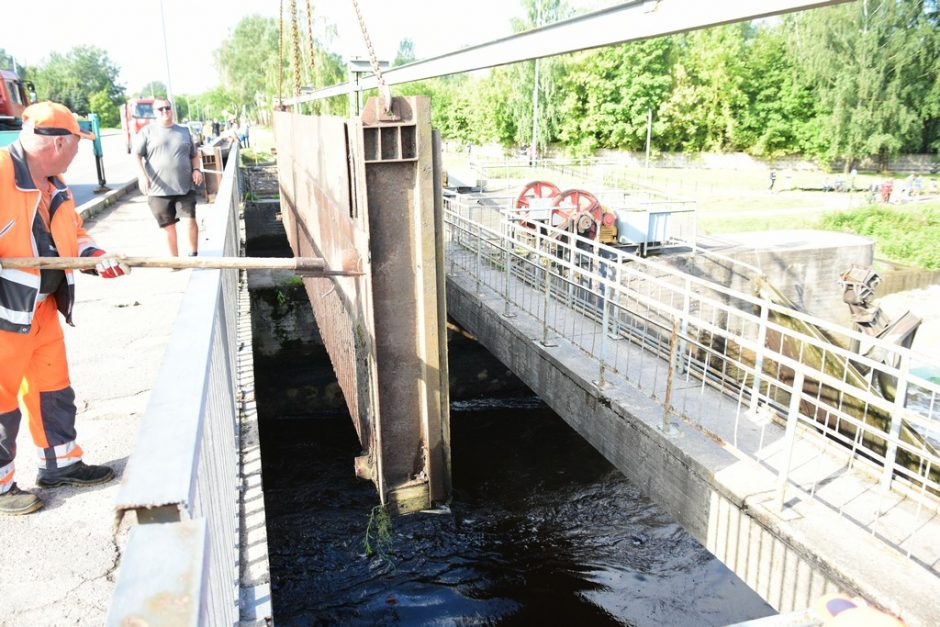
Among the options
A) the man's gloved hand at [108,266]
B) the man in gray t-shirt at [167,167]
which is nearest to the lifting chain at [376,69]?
the man's gloved hand at [108,266]

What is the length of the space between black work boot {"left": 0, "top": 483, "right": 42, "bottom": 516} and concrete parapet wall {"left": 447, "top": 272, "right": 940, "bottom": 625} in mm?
3832

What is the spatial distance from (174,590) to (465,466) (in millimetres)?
8939

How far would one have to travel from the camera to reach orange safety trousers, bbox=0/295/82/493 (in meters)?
3.15

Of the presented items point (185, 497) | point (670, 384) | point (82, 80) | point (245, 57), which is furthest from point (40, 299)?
point (82, 80)

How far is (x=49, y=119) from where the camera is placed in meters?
3.11

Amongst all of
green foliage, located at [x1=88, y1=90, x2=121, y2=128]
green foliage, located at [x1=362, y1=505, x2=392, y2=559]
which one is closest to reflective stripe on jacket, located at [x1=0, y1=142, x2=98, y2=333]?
green foliage, located at [x1=362, y1=505, x2=392, y2=559]

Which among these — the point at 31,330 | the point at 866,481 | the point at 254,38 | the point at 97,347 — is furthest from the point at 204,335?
the point at 254,38

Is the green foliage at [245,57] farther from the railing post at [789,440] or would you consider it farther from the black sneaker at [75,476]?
the railing post at [789,440]

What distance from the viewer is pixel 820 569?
3428 mm

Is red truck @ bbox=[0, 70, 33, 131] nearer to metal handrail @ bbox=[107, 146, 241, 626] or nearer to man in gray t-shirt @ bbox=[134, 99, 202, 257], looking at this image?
man in gray t-shirt @ bbox=[134, 99, 202, 257]

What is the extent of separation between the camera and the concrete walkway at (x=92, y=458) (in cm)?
270

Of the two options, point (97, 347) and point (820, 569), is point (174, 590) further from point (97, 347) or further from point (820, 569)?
point (97, 347)

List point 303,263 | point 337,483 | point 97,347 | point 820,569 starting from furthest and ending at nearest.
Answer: point 337,483
point 97,347
point 303,263
point 820,569

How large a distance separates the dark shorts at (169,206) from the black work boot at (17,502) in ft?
14.3
